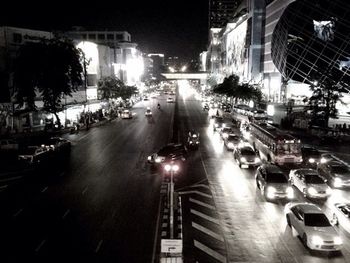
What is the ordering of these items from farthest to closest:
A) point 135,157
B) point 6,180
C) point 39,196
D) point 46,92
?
point 46,92 < point 135,157 < point 6,180 < point 39,196

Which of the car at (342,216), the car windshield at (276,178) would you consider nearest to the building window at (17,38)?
the car windshield at (276,178)

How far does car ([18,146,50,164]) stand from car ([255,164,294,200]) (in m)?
19.6

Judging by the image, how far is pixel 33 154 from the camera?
35000mm

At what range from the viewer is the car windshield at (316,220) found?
18.2m

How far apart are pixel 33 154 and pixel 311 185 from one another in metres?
23.2

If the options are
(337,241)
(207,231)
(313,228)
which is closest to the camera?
(337,241)

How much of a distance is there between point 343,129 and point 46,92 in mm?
42151

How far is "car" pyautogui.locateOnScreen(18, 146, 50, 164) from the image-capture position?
34.5 metres

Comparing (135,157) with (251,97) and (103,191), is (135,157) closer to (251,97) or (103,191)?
(103,191)

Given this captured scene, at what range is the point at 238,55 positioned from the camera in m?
139

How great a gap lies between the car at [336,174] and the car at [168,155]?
11905 millimetres

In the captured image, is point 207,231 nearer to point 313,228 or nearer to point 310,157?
point 313,228

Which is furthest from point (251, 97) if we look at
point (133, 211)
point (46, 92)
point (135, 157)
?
point (133, 211)

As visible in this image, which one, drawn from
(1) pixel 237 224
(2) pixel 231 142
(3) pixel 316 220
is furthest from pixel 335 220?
(2) pixel 231 142
